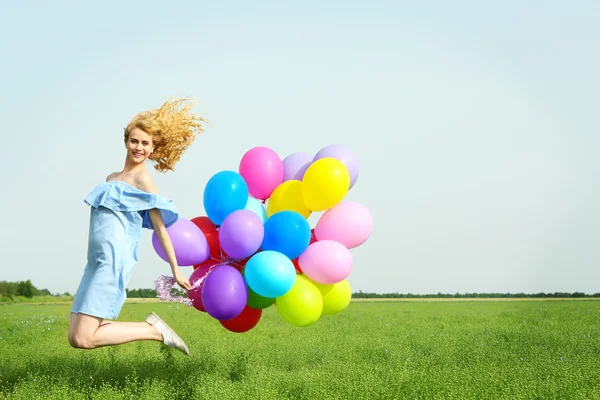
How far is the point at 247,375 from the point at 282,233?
1984mm

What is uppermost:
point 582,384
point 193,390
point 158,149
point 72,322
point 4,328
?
point 158,149

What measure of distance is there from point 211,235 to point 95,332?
1331 millimetres

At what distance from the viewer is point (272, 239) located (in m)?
5.51

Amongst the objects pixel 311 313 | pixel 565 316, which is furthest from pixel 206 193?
pixel 565 316

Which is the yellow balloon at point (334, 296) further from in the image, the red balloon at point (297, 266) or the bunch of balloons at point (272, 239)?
the red balloon at point (297, 266)

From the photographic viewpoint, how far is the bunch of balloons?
17.6 ft

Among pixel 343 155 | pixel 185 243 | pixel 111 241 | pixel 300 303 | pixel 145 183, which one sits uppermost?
pixel 343 155

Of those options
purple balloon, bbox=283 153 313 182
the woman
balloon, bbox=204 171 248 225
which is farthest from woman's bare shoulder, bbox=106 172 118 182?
purple balloon, bbox=283 153 313 182

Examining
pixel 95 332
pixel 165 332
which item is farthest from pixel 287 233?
pixel 95 332

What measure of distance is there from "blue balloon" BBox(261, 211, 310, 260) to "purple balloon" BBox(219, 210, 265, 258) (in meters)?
0.10

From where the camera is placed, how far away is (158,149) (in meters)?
5.57

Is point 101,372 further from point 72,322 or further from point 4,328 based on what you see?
point 4,328

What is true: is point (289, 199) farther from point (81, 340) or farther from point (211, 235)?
point (81, 340)

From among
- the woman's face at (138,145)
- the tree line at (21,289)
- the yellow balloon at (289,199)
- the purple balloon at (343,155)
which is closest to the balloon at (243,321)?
the yellow balloon at (289,199)
